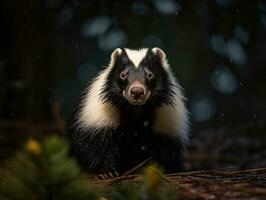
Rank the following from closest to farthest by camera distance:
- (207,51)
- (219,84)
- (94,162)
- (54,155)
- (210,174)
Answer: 1. (54,155)
2. (210,174)
3. (94,162)
4. (207,51)
5. (219,84)

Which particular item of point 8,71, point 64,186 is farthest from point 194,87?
point 64,186

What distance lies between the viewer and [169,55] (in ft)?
35.7

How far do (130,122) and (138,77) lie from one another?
1.49 feet

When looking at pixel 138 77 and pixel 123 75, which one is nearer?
pixel 138 77

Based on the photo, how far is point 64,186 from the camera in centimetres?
225

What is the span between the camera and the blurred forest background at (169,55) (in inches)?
337

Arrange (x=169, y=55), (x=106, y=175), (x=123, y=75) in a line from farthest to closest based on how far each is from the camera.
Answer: (x=169, y=55) < (x=123, y=75) < (x=106, y=175)

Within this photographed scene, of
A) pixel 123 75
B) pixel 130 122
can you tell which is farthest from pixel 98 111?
pixel 123 75

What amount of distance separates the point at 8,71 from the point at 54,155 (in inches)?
306

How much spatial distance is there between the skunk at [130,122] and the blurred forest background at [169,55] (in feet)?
6.45

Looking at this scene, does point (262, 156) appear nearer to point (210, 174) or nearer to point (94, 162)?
point (94, 162)

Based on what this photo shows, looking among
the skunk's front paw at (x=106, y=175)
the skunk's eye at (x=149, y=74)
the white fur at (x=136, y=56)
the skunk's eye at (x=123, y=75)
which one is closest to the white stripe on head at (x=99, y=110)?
the white fur at (x=136, y=56)

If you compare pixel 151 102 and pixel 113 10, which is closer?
pixel 151 102

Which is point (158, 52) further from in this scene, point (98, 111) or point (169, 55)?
point (169, 55)
